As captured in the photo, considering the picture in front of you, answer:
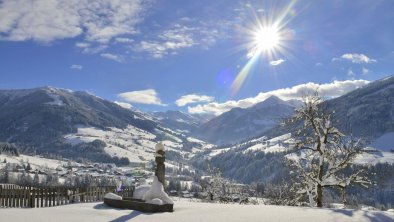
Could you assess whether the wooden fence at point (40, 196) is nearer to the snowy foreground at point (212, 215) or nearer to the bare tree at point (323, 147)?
the snowy foreground at point (212, 215)

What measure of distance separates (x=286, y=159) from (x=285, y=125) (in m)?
3.70

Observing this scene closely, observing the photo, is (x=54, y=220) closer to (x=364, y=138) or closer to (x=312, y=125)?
(x=312, y=125)

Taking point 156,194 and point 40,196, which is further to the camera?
point 40,196

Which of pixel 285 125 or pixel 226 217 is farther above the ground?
pixel 285 125

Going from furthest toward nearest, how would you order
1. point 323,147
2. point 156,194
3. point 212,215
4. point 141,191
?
point 323,147
point 141,191
point 156,194
point 212,215

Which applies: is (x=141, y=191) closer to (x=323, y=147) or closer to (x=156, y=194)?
(x=156, y=194)

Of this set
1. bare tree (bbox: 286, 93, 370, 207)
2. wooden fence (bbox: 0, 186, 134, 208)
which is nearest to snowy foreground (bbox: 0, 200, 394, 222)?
wooden fence (bbox: 0, 186, 134, 208)

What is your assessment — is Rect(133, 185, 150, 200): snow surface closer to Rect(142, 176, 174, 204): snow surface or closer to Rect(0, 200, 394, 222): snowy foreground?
Rect(142, 176, 174, 204): snow surface

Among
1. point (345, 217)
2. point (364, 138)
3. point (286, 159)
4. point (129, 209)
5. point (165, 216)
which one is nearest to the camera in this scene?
point (345, 217)

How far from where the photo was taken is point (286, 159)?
114ft

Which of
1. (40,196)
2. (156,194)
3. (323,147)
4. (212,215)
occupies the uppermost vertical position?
(323,147)

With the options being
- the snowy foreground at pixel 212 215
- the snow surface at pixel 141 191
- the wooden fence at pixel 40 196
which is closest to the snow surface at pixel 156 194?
the snowy foreground at pixel 212 215

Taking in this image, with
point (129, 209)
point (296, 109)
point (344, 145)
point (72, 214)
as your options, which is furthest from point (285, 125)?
point (72, 214)

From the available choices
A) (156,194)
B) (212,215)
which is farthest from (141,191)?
(212,215)
